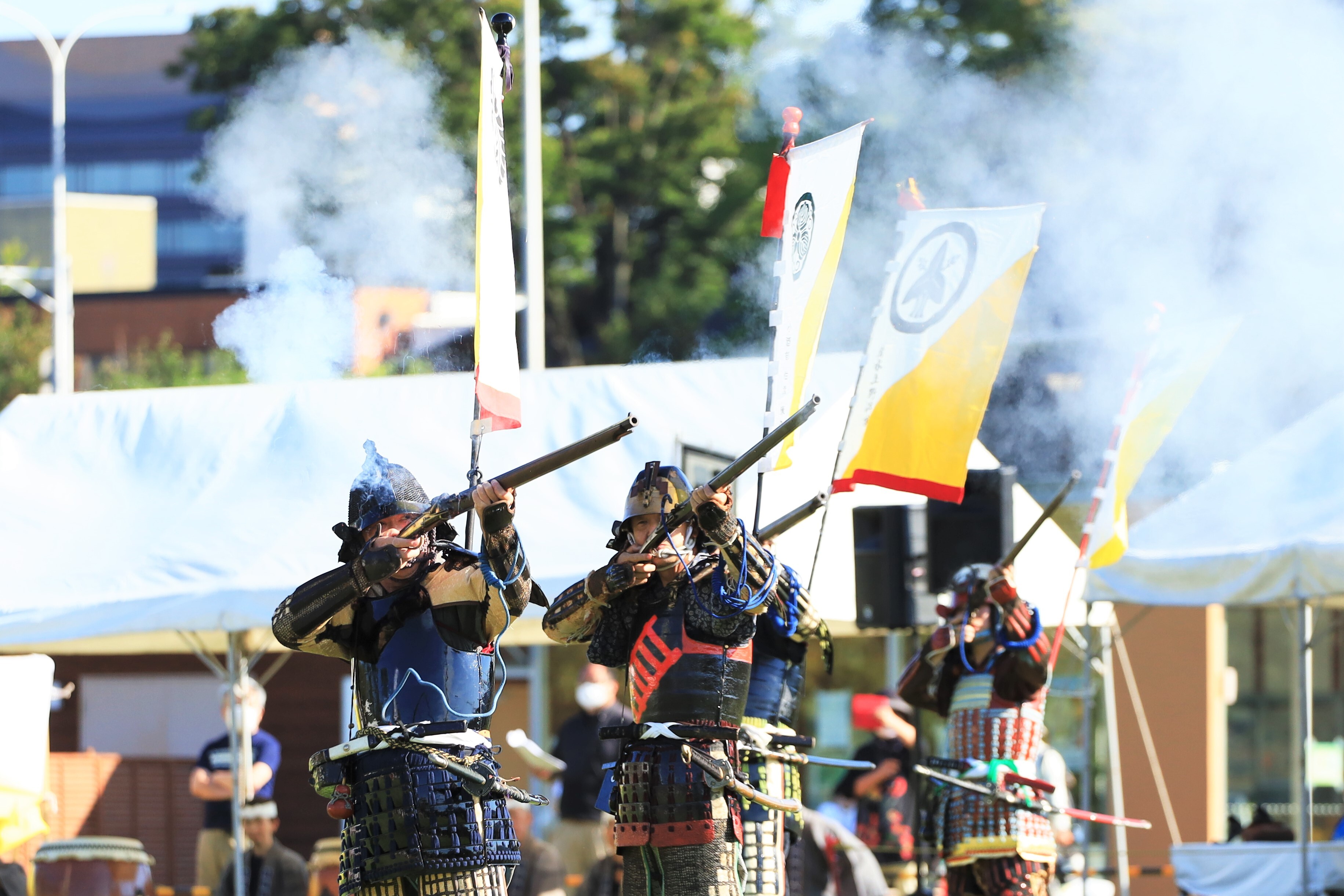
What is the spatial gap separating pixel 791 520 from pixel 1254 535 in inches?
117

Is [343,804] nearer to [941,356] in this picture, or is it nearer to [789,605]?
[789,605]

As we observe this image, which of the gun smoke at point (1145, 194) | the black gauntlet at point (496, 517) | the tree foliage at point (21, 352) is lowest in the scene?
the black gauntlet at point (496, 517)

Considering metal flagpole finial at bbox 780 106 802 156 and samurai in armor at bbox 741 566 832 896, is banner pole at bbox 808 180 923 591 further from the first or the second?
metal flagpole finial at bbox 780 106 802 156

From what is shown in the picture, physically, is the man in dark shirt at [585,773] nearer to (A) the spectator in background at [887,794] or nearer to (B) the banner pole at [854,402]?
(A) the spectator in background at [887,794]

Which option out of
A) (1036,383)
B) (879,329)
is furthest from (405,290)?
(879,329)

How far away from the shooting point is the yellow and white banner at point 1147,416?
28.4 feet

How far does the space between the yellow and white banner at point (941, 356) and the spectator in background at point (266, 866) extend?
4.15m

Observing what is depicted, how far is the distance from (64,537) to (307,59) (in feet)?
32.1

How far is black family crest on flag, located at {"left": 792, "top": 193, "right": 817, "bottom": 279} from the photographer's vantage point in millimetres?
6859

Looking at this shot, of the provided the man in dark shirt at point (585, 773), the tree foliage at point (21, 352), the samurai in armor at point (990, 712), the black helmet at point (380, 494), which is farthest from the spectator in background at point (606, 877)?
the tree foliage at point (21, 352)

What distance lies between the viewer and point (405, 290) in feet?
46.2

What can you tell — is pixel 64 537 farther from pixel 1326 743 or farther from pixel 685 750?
pixel 1326 743

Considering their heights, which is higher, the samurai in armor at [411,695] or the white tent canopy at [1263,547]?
the white tent canopy at [1263,547]

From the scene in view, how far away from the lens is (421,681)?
5.84 metres
